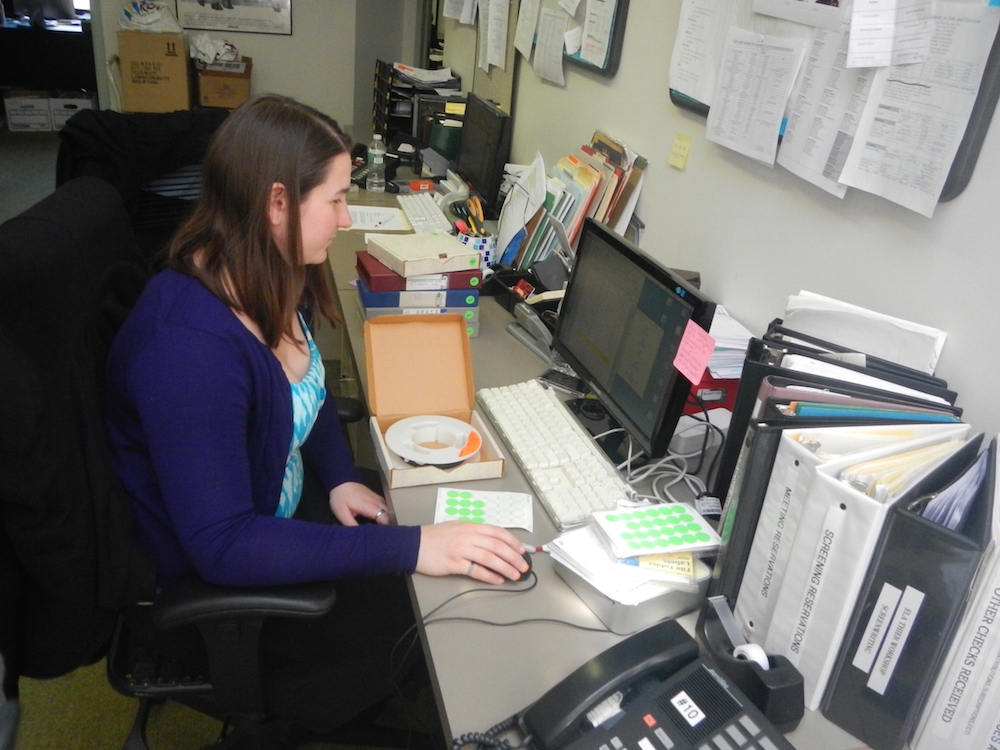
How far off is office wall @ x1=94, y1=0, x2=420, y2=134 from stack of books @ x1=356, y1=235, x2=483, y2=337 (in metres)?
2.95

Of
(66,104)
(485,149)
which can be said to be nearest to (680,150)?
(485,149)

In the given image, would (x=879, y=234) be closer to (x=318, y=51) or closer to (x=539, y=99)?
(x=539, y=99)

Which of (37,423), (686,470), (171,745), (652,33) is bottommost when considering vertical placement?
(171,745)

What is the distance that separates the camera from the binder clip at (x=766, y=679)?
0.81 metres

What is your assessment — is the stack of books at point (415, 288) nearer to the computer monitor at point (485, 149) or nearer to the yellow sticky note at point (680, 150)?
the yellow sticky note at point (680, 150)

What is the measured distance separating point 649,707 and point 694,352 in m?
0.51

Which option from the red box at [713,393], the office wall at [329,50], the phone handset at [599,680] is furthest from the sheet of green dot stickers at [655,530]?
the office wall at [329,50]

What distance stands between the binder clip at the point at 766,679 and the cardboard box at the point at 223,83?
409 cm

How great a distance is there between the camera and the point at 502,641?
0.92 m

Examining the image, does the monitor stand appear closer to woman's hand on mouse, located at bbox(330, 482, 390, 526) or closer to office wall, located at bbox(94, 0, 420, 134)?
woman's hand on mouse, located at bbox(330, 482, 390, 526)

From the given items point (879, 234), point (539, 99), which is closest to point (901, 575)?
point (879, 234)

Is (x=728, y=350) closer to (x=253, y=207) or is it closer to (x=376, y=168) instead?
(x=253, y=207)

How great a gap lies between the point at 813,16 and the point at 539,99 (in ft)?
4.52

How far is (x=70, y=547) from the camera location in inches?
37.4
